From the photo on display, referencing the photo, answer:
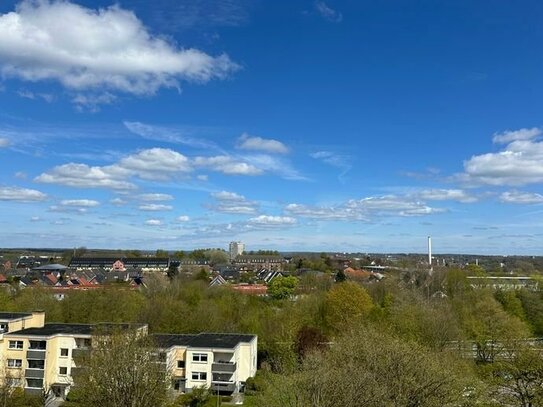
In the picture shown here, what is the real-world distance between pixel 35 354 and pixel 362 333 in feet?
82.3

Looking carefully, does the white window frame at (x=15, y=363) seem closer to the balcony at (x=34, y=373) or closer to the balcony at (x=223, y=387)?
the balcony at (x=34, y=373)

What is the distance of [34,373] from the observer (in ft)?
125

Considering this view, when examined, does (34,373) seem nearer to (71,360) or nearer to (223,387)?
(71,360)

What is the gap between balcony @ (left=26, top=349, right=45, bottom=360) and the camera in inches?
1502

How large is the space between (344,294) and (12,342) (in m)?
30.7

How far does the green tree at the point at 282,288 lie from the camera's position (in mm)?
77125

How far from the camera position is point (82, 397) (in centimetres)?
2692

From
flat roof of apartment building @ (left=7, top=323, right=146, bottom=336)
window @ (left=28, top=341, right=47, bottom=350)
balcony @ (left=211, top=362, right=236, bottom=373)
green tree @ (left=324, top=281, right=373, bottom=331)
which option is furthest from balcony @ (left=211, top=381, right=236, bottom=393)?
green tree @ (left=324, top=281, right=373, bottom=331)

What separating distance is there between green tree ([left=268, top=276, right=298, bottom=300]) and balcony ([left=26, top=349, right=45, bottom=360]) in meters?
42.7

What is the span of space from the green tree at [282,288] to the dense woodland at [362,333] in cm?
22

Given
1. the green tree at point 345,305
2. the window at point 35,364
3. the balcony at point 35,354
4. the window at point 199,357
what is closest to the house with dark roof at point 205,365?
the window at point 199,357

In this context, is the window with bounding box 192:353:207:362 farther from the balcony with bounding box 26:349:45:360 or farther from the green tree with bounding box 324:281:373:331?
the green tree with bounding box 324:281:373:331

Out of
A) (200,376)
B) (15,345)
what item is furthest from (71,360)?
(200,376)

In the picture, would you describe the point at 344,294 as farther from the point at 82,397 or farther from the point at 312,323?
the point at 82,397
